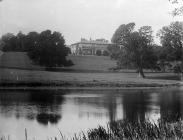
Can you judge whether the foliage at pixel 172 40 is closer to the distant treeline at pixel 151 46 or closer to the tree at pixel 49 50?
the distant treeline at pixel 151 46

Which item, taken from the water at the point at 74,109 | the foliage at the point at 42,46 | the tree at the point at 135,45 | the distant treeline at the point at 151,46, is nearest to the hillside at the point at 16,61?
the foliage at the point at 42,46

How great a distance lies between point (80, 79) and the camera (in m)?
14.4

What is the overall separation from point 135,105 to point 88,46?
117 inches

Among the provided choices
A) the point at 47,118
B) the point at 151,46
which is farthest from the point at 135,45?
the point at 47,118

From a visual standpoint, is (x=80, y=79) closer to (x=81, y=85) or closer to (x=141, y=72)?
(x=81, y=85)

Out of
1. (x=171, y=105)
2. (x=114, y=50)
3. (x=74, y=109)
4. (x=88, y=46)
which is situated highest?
(x=88, y=46)

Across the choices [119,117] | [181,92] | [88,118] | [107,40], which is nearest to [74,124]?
[88,118]

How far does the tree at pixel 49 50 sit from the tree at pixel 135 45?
5.57 feet

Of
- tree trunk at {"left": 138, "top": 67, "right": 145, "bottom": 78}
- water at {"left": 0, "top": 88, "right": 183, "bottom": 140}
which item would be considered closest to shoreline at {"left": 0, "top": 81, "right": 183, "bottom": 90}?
water at {"left": 0, "top": 88, "right": 183, "bottom": 140}

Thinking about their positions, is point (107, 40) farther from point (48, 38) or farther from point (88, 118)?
point (88, 118)

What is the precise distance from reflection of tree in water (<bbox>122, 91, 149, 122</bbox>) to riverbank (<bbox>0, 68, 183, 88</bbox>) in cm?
55

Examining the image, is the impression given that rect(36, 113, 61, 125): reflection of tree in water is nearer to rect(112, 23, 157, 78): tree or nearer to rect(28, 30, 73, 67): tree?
rect(28, 30, 73, 67): tree

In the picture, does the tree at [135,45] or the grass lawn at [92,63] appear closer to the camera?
the grass lawn at [92,63]

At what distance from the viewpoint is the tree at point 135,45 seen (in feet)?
42.6
